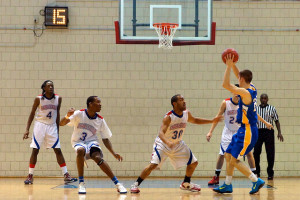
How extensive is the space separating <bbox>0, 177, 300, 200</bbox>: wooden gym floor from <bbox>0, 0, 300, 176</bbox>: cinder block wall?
0.77 meters

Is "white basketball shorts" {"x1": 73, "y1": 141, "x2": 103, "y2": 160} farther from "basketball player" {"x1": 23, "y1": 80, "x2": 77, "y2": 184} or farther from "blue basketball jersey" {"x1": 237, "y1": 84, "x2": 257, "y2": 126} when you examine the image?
"blue basketball jersey" {"x1": 237, "y1": 84, "x2": 257, "y2": 126}

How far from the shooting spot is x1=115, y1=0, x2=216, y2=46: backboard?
33.8ft

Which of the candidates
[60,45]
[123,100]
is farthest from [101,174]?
[60,45]

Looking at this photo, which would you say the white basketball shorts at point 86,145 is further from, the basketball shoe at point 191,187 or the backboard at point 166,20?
the backboard at point 166,20

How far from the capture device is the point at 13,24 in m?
12.2

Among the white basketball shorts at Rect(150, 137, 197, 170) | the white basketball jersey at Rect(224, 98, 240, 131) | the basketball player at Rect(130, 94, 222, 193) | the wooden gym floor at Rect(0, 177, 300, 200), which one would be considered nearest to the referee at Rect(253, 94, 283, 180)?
the wooden gym floor at Rect(0, 177, 300, 200)

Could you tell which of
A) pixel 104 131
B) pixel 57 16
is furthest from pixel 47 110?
pixel 57 16

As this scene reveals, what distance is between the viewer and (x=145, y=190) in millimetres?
9383

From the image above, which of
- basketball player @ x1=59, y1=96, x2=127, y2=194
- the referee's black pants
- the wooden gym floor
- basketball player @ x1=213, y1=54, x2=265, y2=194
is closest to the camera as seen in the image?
the wooden gym floor

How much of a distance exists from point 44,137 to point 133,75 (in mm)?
2671

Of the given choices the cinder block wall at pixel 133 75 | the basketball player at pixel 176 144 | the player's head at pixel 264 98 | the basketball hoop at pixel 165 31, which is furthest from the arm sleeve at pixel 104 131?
the player's head at pixel 264 98

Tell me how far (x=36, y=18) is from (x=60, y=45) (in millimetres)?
792

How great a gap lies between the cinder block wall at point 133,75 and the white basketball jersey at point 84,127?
3.03 metres

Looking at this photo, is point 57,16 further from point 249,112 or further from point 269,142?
point 249,112
